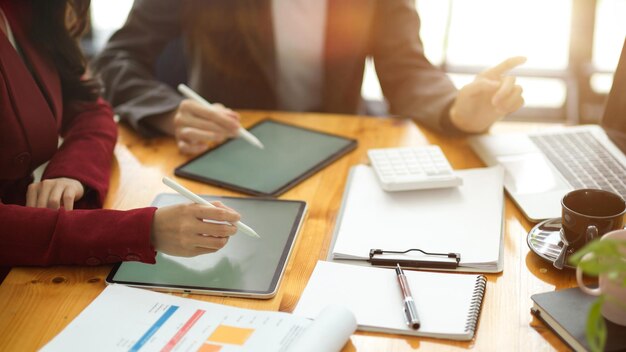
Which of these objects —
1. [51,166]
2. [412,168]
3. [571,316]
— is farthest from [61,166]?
[571,316]

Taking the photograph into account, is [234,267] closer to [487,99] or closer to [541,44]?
[487,99]

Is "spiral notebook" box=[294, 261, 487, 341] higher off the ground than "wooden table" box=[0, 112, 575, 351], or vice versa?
"spiral notebook" box=[294, 261, 487, 341]

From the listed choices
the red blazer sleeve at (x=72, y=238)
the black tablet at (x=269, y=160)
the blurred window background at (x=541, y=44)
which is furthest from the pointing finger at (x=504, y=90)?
the blurred window background at (x=541, y=44)

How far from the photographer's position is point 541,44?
2.84 meters

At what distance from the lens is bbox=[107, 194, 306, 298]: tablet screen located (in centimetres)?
90

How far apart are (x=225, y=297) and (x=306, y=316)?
0.41 feet

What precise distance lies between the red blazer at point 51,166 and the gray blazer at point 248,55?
0.18m

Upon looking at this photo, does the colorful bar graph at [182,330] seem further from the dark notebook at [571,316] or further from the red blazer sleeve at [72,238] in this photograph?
the dark notebook at [571,316]

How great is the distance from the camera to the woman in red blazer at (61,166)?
0.93m

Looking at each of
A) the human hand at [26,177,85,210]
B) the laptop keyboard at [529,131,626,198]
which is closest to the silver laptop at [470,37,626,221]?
the laptop keyboard at [529,131,626,198]

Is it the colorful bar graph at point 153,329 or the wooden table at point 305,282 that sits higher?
the colorful bar graph at point 153,329

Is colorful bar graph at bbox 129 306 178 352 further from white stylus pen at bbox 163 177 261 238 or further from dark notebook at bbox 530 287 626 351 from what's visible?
dark notebook at bbox 530 287 626 351

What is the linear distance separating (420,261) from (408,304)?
11 cm

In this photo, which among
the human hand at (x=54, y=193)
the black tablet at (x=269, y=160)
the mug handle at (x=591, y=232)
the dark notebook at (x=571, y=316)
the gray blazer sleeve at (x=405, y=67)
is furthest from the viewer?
the gray blazer sleeve at (x=405, y=67)
